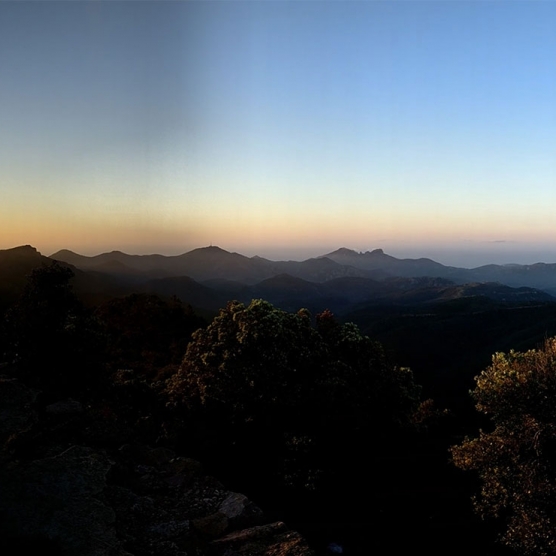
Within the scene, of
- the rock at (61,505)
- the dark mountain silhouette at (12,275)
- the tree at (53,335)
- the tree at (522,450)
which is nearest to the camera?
the rock at (61,505)

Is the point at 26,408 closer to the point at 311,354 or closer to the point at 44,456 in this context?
the point at 44,456

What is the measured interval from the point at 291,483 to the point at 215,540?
478 inches

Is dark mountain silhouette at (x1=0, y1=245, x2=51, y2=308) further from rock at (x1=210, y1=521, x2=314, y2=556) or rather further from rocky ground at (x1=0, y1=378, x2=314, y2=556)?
rock at (x1=210, y1=521, x2=314, y2=556)

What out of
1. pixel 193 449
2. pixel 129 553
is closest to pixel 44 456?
pixel 129 553

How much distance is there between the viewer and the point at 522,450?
19.4m

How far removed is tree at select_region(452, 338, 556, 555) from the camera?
18.1 metres

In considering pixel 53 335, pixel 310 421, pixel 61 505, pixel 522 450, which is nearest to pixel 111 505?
pixel 61 505

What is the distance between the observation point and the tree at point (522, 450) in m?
18.1

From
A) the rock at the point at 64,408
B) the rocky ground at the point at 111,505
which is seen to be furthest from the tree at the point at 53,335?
the rocky ground at the point at 111,505

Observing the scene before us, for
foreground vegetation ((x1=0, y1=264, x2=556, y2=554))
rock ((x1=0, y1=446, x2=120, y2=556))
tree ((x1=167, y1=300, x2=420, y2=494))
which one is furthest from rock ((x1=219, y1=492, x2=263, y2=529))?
tree ((x1=167, y1=300, x2=420, y2=494))

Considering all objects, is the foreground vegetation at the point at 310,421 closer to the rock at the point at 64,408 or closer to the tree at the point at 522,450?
the tree at the point at 522,450

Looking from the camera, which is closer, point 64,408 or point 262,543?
point 262,543

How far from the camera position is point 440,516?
26.0 meters

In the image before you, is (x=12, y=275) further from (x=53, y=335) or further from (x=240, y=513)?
(x=240, y=513)
